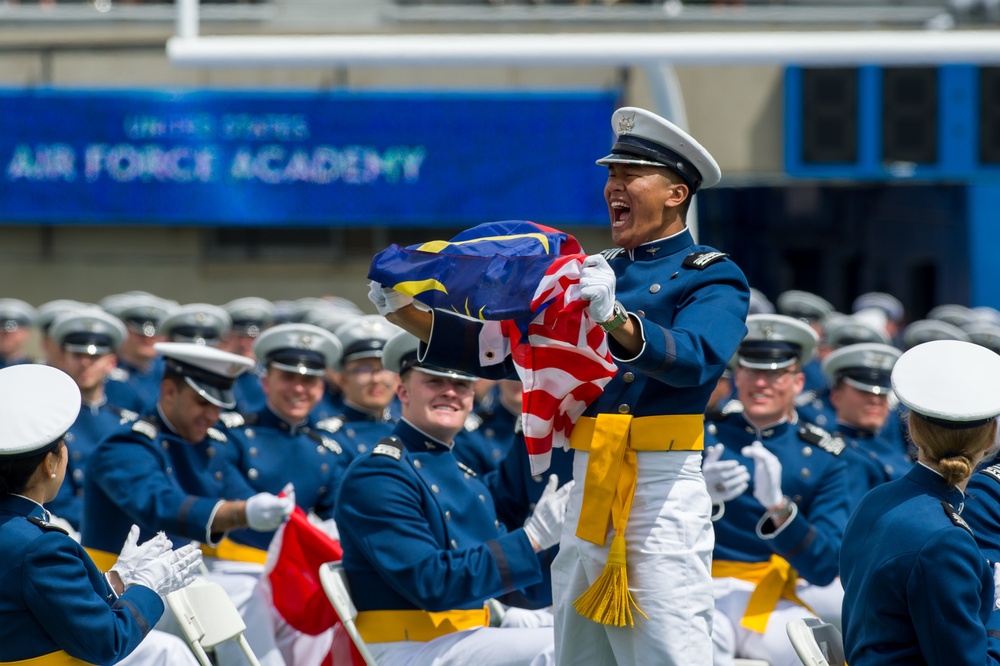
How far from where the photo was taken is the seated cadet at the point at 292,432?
622cm

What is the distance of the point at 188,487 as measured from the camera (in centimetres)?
572

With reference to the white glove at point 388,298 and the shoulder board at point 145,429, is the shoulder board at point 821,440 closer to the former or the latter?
the shoulder board at point 145,429

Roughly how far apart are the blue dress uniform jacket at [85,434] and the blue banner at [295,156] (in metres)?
6.44

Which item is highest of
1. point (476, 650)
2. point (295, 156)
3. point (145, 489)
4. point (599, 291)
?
point (295, 156)

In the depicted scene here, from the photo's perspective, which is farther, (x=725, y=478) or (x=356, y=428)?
(x=356, y=428)

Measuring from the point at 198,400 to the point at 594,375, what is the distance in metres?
2.55

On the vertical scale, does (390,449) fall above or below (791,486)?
above

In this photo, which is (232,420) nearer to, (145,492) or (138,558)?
(145,492)

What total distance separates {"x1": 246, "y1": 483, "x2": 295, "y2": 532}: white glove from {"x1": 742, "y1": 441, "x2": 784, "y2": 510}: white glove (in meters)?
1.62

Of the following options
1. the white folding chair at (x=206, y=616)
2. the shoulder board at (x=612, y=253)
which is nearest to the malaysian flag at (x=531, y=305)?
the shoulder board at (x=612, y=253)

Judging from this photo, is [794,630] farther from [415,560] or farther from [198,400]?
[198,400]

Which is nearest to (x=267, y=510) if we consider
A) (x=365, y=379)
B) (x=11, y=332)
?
(x=365, y=379)

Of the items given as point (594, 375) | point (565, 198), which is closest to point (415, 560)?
point (594, 375)

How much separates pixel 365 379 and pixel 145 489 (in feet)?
6.67
